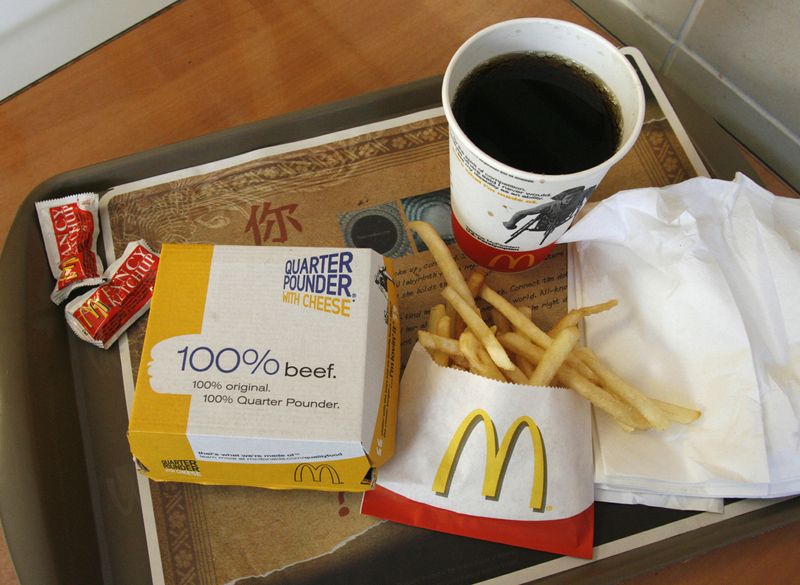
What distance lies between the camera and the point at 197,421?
0.56 m

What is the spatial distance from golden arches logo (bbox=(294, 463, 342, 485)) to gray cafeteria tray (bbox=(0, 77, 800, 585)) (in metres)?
0.13

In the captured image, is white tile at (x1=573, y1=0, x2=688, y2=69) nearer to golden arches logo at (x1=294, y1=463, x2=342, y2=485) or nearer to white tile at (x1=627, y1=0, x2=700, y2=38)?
white tile at (x1=627, y1=0, x2=700, y2=38)

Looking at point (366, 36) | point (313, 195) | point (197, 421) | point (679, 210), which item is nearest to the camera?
point (197, 421)

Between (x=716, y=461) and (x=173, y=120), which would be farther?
(x=173, y=120)

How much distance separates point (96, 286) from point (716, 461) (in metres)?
0.76

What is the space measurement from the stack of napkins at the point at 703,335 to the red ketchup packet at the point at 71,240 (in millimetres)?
607

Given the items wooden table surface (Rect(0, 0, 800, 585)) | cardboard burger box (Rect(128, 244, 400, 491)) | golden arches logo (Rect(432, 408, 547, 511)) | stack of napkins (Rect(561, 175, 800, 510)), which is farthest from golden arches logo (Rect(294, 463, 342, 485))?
wooden table surface (Rect(0, 0, 800, 585))

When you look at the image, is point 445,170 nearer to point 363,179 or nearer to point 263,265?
point 363,179

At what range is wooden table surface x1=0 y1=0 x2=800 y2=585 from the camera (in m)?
0.87

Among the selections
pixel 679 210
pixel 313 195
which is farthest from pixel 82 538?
pixel 679 210

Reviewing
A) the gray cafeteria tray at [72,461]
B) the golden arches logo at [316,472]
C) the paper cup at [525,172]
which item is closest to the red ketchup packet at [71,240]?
the gray cafeteria tray at [72,461]

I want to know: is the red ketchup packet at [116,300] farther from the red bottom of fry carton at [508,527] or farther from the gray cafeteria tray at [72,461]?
the red bottom of fry carton at [508,527]

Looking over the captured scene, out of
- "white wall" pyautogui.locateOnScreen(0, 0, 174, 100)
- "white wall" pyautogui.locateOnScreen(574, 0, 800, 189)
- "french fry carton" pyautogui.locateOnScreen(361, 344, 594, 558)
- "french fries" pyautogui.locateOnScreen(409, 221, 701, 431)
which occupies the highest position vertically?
"white wall" pyautogui.locateOnScreen(0, 0, 174, 100)

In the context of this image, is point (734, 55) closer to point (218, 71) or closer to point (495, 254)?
point (495, 254)
